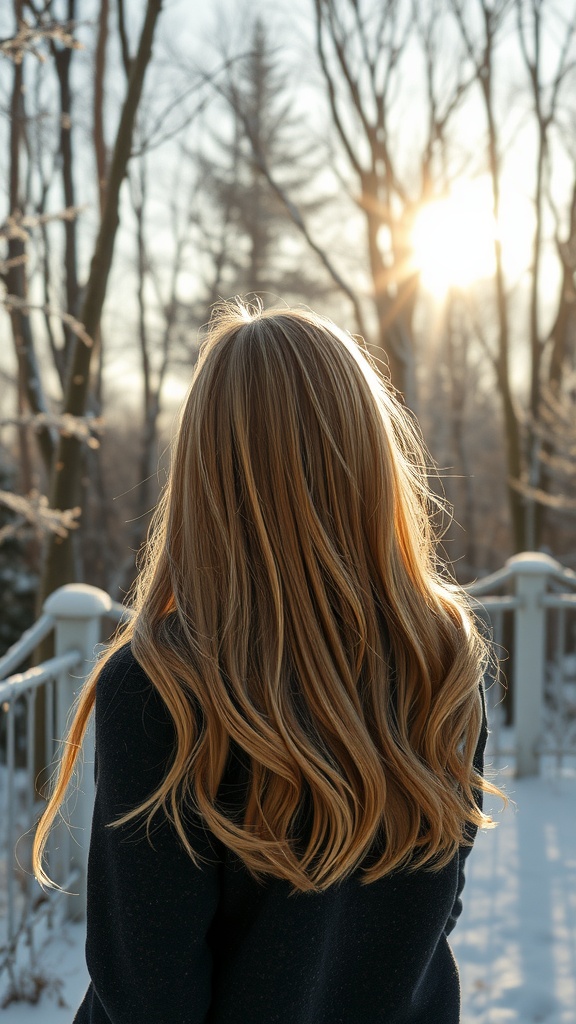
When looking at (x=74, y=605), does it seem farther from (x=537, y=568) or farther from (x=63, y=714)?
(x=537, y=568)

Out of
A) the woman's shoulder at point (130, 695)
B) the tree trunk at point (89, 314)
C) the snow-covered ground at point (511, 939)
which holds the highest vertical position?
the tree trunk at point (89, 314)

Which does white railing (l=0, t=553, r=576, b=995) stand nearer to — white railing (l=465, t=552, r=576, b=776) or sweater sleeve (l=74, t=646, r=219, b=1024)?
white railing (l=465, t=552, r=576, b=776)

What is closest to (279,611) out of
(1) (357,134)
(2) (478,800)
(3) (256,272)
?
(2) (478,800)

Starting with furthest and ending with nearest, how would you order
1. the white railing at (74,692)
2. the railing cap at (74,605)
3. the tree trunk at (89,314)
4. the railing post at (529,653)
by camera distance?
the railing post at (529,653), the tree trunk at (89,314), the railing cap at (74,605), the white railing at (74,692)

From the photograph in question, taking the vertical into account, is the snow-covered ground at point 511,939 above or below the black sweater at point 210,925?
below

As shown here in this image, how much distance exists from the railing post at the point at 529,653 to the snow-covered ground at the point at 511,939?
0.47 metres

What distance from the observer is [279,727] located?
908mm

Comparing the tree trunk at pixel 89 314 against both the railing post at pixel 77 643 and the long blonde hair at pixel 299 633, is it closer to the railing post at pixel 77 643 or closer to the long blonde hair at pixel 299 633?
the railing post at pixel 77 643

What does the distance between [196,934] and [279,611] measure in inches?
13.3

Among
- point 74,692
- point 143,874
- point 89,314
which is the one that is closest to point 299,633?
point 143,874

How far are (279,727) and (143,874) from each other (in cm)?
20

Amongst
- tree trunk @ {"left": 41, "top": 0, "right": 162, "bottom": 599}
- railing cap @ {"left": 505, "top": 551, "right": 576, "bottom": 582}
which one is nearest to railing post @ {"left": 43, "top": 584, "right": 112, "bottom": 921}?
tree trunk @ {"left": 41, "top": 0, "right": 162, "bottom": 599}

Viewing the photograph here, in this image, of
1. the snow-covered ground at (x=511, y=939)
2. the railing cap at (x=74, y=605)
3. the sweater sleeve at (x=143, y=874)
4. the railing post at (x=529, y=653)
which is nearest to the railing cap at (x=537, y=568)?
the railing post at (x=529, y=653)

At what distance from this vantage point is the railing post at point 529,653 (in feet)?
14.8
